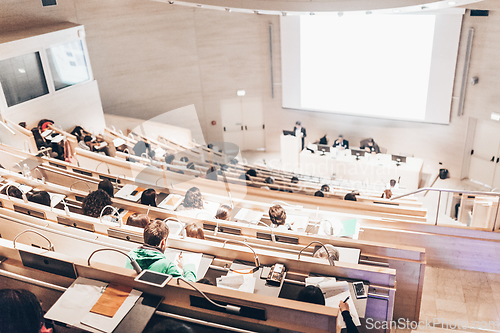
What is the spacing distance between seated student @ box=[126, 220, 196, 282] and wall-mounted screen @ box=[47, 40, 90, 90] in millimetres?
8114

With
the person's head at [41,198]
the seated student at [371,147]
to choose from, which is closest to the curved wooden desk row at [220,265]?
the person's head at [41,198]

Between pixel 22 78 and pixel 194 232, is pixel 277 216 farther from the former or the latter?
pixel 22 78

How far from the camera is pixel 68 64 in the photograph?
1020 centimetres

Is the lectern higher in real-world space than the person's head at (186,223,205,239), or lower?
lower

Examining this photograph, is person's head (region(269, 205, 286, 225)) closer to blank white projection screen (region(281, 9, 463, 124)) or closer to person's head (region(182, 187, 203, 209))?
person's head (region(182, 187, 203, 209))

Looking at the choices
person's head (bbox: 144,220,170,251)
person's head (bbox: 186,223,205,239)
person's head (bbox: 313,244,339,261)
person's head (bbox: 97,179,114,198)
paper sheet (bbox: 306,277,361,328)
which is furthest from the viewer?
person's head (bbox: 97,179,114,198)

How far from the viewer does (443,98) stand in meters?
10.6

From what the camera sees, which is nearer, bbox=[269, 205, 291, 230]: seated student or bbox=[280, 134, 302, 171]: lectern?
bbox=[269, 205, 291, 230]: seated student

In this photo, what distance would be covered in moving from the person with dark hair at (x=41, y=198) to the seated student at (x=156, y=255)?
2.03 metres

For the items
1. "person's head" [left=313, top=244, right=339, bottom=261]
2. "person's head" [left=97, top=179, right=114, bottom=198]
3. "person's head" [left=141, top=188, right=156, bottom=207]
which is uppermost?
"person's head" [left=97, top=179, right=114, bottom=198]

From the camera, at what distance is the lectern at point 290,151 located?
11.9 metres

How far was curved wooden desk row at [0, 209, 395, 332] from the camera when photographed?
2.41 m

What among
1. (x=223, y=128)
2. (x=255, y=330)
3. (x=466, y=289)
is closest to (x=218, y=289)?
(x=255, y=330)

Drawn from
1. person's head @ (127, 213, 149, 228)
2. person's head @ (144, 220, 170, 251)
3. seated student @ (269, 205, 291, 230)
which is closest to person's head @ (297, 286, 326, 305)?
person's head @ (144, 220, 170, 251)
